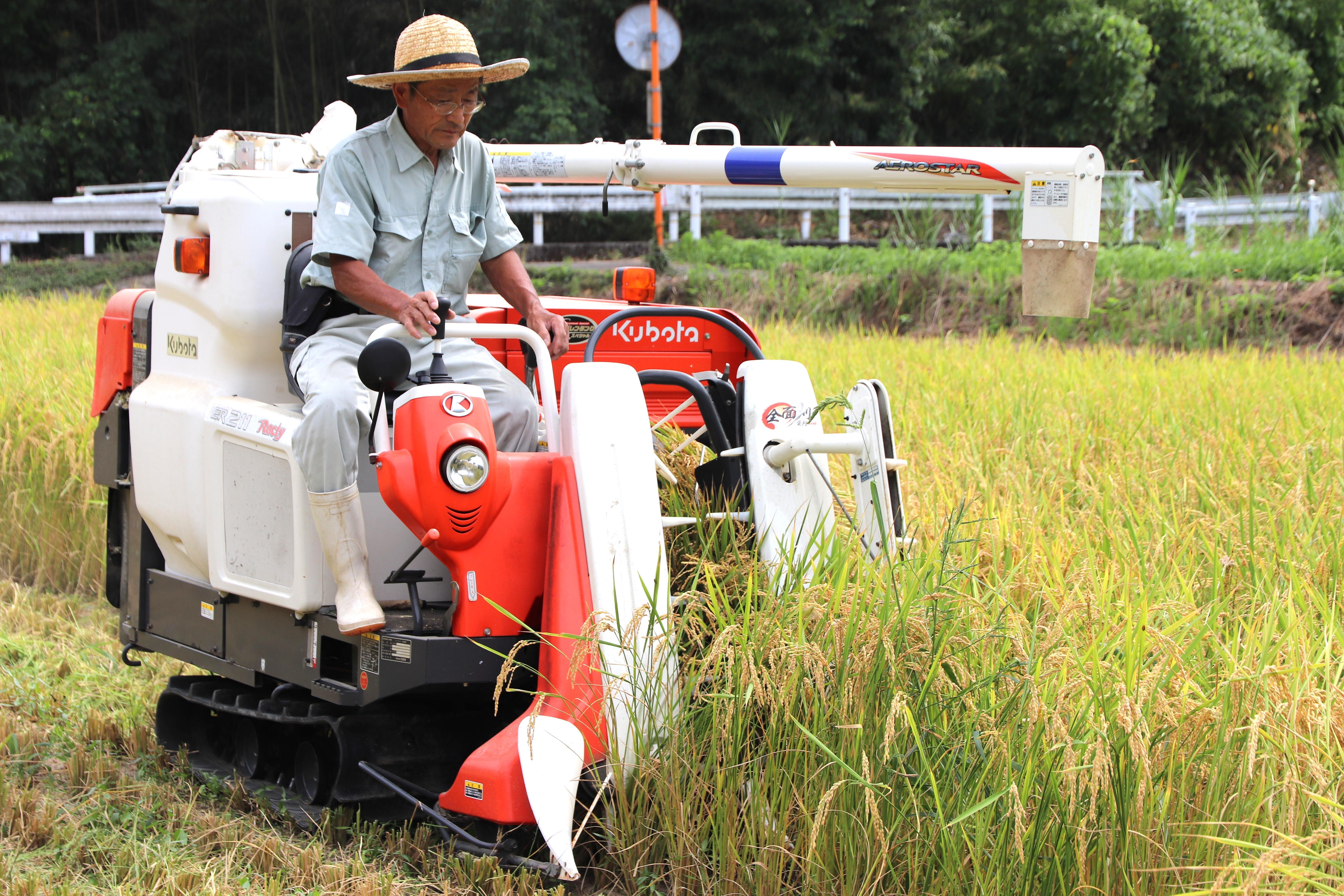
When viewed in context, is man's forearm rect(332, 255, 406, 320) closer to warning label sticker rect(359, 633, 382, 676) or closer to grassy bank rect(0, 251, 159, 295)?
warning label sticker rect(359, 633, 382, 676)

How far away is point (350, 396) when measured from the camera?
3594 mm

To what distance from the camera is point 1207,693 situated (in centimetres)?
311

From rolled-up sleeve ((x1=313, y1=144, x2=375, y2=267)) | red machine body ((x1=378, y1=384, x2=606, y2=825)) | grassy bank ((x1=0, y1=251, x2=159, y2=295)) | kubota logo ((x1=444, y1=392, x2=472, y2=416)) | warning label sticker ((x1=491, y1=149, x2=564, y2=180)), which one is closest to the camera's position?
red machine body ((x1=378, y1=384, x2=606, y2=825))

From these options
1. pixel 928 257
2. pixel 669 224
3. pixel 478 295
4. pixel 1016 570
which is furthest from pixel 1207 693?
pixel 669 224

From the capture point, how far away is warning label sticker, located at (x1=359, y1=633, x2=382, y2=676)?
3.51 metres

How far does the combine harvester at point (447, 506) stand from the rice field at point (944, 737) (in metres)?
0.15

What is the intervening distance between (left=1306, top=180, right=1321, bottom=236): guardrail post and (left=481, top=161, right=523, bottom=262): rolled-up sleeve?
11428mm

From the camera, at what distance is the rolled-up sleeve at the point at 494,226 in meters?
4.23

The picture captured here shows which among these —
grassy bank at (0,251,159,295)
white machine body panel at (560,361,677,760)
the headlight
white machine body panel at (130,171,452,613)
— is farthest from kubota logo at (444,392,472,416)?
grassy bank at (0,251,159,295)

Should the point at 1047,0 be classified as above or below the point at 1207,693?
above

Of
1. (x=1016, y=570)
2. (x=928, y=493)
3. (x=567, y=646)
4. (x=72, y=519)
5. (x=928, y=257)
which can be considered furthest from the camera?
(x=928, y=257)

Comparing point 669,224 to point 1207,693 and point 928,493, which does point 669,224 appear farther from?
point 1207,693

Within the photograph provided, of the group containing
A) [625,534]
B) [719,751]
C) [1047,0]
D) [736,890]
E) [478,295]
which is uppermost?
[1047,0]

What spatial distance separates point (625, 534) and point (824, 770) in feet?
2.49
